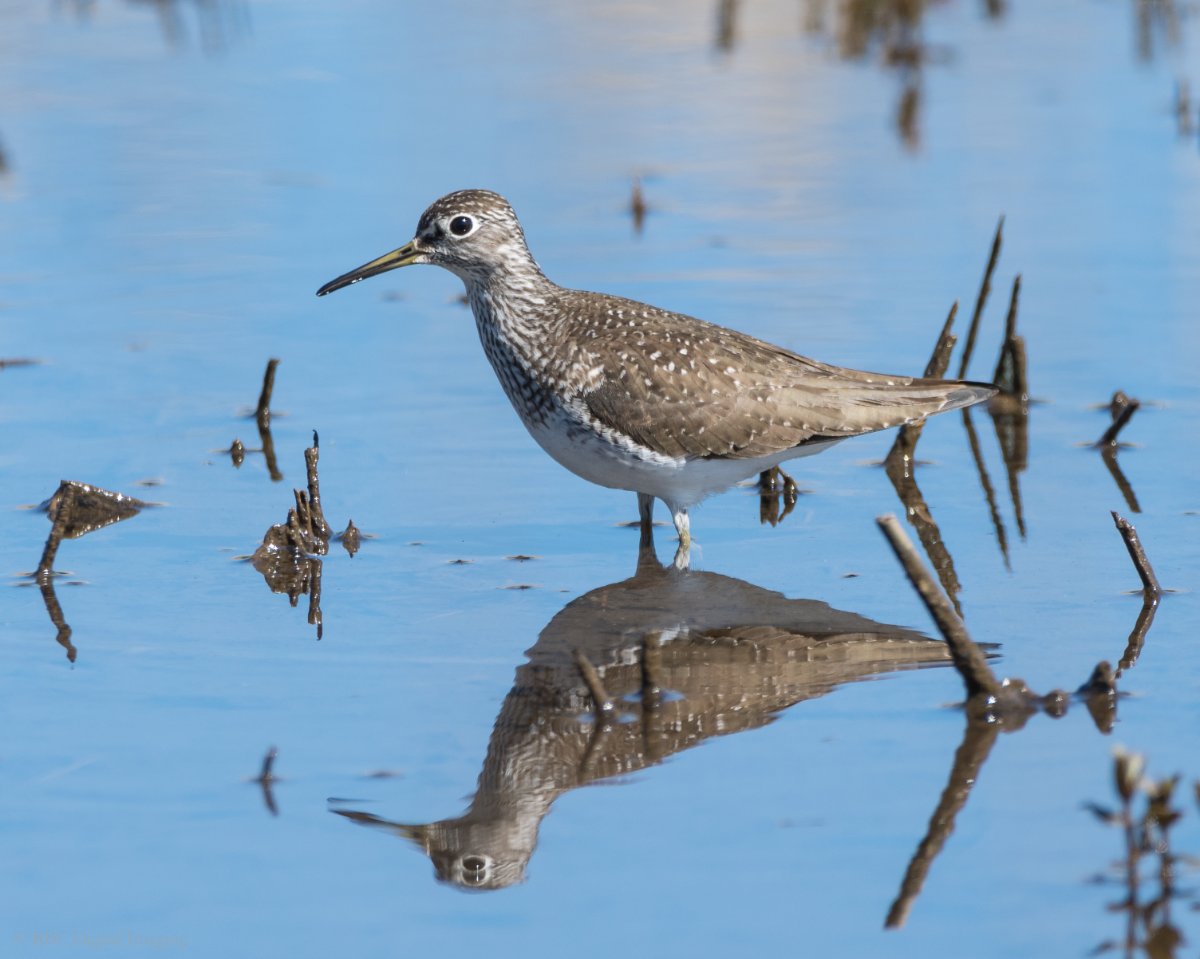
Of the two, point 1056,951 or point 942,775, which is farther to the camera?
point 942,775

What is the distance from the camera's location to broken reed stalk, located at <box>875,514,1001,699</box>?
6.05 m

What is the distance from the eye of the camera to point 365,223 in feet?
42.7

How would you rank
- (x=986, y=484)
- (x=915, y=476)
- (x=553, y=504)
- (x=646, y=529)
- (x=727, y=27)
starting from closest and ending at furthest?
(x=646, y=529)
(x=553, y=504)
(x=986, y=484)
(x=915, y=476)
(x=727, y=27)

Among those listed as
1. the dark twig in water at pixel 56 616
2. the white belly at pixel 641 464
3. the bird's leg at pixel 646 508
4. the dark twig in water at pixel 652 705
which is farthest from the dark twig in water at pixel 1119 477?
the dark twig in water at pixel 56 616

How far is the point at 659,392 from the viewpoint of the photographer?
28.0 feet

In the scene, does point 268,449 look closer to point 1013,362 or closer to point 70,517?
point 70,517

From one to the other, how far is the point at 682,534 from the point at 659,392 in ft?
2.40

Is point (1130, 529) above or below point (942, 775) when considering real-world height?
above

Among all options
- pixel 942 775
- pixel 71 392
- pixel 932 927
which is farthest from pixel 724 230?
pixel 932 927

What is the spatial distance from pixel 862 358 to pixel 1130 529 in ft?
11.3

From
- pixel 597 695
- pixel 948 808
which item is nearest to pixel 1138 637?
pixel 948 808

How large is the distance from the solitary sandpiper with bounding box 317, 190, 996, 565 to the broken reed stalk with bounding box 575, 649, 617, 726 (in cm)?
185

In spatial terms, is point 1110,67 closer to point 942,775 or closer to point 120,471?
point 120,471

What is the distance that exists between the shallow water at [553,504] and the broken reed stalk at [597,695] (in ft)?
0.27
